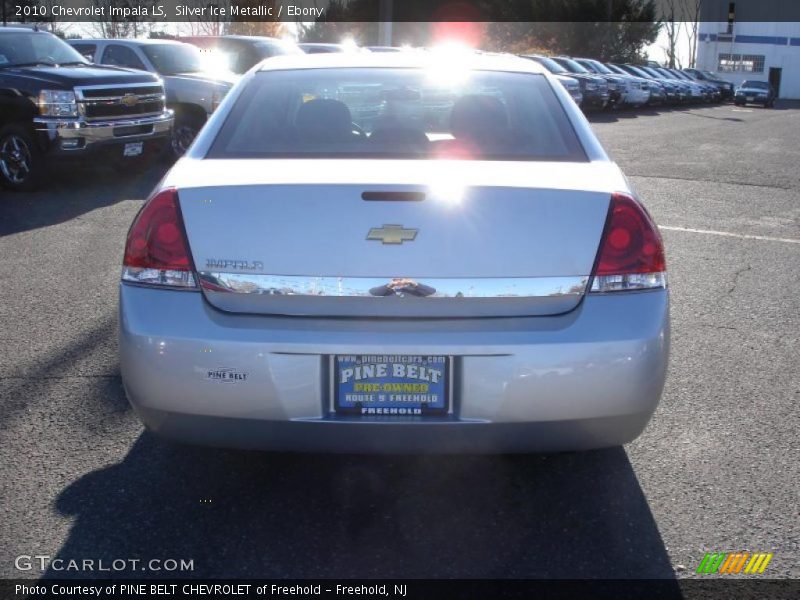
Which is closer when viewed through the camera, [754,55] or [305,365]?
[305,365]

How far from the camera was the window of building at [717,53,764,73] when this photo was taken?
7538 centimetres

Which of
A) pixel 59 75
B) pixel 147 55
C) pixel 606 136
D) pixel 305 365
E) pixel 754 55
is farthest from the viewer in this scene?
pixel 754 55

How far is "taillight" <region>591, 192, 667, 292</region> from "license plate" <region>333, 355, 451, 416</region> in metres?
0.60

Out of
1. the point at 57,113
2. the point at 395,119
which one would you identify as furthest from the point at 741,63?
the point at 395,119

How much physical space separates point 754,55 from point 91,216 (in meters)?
74.7

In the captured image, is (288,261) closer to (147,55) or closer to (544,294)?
(544,294)

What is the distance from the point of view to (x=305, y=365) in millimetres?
3049

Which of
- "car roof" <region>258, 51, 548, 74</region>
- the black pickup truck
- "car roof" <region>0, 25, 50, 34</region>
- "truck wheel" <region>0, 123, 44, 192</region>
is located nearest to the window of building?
"car roof" <region>0, 25, 50, 34</region>

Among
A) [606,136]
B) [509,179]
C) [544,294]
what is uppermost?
[509,179]

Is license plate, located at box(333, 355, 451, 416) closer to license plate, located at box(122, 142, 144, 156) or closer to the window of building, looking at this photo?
license plate, located at box(122, 142, 144, 156)

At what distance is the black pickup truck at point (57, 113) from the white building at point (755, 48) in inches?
2748

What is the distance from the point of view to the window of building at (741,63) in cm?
7538

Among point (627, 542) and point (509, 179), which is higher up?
point (509, 179)

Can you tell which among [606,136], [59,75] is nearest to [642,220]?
[59,75]
